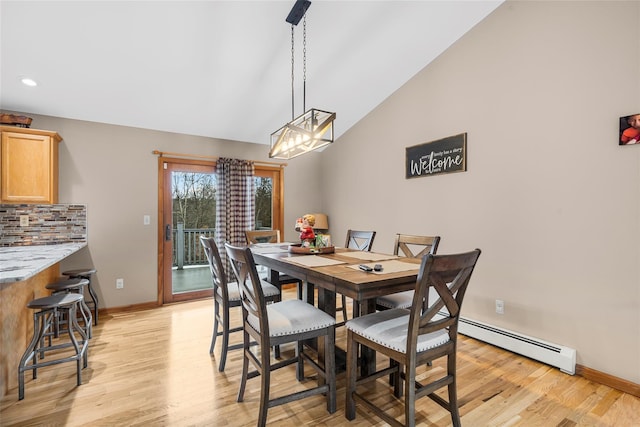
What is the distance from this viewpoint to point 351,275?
1.77m

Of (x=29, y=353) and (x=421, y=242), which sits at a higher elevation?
(x=421, y=242)

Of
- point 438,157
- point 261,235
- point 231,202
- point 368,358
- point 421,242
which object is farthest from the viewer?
point 231,202

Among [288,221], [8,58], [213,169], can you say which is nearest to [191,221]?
[213,169]

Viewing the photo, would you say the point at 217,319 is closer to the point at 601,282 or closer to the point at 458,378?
the point at 458,378

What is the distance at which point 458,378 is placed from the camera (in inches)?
90.2

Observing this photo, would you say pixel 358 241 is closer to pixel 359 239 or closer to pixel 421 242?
pixel 359 239

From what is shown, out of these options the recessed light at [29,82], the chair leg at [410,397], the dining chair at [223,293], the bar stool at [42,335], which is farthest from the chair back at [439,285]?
the recessed light at [29,82]

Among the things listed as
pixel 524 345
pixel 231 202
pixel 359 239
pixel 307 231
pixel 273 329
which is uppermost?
pixel 231 202

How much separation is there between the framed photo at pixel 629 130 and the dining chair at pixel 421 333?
5.31 ft

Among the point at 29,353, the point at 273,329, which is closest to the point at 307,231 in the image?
the point at 273,329

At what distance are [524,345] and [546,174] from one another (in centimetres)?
148

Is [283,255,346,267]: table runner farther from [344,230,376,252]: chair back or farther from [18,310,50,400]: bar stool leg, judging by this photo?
[18,310,50,400]: bar stool leg

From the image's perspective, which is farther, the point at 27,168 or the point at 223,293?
the point at 27,168

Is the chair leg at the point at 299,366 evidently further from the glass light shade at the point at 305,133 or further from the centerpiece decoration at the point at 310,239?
the glass light shade at the point at 305,133
